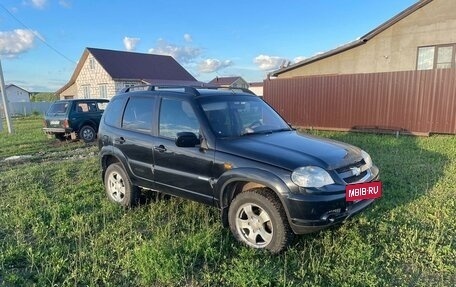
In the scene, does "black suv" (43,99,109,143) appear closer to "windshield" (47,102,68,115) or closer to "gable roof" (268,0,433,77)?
"windshield" (47,102,68,115)

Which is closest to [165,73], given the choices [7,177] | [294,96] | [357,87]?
[294,96]

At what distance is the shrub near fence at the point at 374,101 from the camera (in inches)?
389

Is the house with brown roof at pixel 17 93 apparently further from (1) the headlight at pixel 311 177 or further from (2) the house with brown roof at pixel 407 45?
(1) the headlight at pixel 311 177

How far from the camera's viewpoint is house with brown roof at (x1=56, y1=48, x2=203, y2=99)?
31906 mm

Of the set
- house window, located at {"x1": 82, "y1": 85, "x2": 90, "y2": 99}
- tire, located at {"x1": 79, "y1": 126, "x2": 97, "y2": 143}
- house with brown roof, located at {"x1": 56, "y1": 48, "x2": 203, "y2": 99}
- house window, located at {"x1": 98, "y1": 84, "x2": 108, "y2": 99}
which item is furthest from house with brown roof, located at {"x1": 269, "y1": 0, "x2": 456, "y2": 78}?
house window, located at {"x1": 82, "y1": 85, "x2": 90, "y2": 99}

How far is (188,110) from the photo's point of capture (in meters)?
4.11

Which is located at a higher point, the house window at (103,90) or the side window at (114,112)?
the house window at (103,90)

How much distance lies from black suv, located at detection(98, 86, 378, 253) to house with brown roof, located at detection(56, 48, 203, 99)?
25966mm

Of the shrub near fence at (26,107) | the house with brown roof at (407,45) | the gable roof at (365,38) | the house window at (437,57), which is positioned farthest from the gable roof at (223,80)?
the house window at (437,57)

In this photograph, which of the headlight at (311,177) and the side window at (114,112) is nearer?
the headlight at (311,177)

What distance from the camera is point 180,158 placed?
404cm

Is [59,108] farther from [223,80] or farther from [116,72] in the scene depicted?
[223,80]

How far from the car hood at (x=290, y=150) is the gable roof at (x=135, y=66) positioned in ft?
98.4

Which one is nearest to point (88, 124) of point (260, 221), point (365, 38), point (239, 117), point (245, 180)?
point (239, 117)
